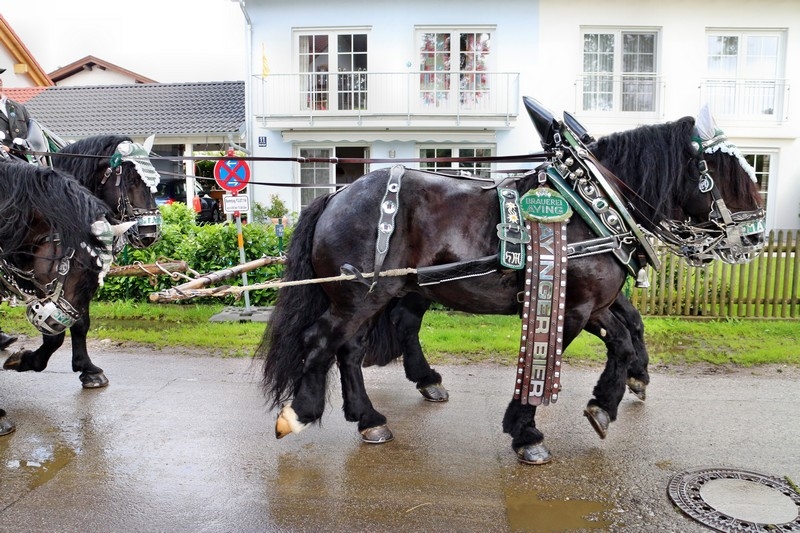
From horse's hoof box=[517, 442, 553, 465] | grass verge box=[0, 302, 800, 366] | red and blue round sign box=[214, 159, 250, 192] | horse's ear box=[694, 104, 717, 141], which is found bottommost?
grass verge box=[0, 302, 800, 366]

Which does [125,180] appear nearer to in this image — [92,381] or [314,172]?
[92,381]

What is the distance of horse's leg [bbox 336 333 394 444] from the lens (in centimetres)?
420

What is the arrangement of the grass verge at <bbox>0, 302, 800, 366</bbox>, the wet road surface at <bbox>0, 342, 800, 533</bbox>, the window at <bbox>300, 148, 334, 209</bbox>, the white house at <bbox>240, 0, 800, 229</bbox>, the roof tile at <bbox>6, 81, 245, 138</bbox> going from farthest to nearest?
the roof tile at <bbox>6, 81, 245, 138</bbox>, the window at <bbox>300, 148, 334, 209</bbox>, the white house at <bbox>240, 0, 800, 229</bbox>, the grass verge at <bbox>0, 302, 800, 366</bbox>, the wet road surface at <bbox>0, 342, 800, 533</bbox>

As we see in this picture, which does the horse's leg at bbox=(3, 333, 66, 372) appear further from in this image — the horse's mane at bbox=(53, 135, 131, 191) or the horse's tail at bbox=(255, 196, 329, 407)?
the horse's tail at bbox=(255, 196, 329, 407)

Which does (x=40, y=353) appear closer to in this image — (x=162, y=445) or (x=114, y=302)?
(x=162, y=445)

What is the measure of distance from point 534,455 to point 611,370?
2.86 feet

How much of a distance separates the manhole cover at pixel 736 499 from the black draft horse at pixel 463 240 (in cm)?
81

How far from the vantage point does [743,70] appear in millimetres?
16016

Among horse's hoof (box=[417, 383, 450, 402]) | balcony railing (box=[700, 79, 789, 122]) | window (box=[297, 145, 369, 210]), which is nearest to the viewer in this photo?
horse's hoof (box=[417, 383, 450, 402])

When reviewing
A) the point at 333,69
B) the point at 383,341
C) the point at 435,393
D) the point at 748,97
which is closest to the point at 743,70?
the point at 748,97

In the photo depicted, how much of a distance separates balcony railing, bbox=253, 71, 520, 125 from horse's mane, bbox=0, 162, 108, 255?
12.1 metres

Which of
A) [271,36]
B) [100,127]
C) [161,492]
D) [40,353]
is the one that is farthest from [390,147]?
[161,492]

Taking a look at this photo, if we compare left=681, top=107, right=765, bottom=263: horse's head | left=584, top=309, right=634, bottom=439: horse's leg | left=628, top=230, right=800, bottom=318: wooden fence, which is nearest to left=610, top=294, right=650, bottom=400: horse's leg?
left=584, top=309, right=634, bottom=439: horse's leg

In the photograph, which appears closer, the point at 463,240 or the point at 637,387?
the point at 463,240
